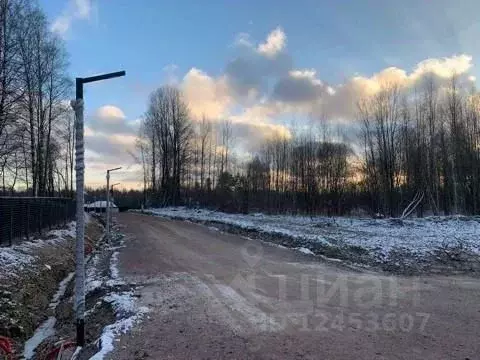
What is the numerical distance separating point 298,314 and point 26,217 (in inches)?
666

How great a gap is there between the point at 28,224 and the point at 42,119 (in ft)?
73.2

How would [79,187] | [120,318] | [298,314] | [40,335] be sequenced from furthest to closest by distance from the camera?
[40,335], [120,318], [298,314], [79,187]

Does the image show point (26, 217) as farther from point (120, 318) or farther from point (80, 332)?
point (80, 332)

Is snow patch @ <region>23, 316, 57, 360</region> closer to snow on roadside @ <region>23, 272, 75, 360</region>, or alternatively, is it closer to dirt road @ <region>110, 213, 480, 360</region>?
snow on roadside @ <region>23, 272, 75, 360</region>

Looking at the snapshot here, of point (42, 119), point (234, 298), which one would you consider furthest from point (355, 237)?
point (42, 119)

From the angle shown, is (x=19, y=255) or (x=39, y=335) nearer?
(x=39, y=335)

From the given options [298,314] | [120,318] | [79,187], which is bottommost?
[120,318]

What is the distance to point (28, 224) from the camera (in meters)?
21.8

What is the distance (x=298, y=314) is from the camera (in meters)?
8.58

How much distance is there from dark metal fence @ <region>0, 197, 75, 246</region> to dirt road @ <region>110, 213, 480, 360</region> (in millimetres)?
6168

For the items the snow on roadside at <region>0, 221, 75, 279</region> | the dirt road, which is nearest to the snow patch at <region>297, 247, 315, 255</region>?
the dirt road

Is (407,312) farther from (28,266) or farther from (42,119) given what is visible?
(42,119)

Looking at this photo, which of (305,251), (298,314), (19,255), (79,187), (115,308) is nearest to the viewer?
(79,187)

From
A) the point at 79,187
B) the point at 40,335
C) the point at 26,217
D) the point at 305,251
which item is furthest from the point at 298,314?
the point at 26,217
